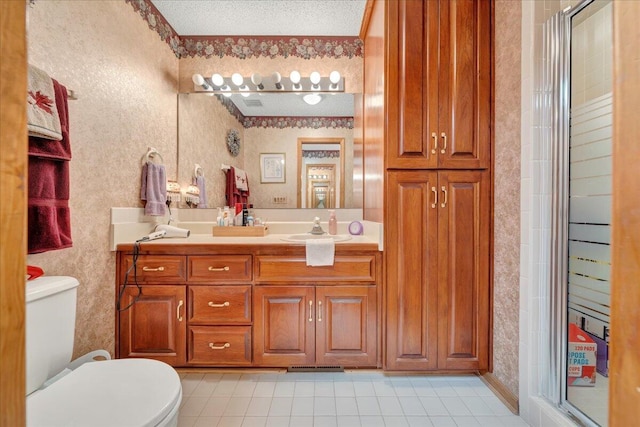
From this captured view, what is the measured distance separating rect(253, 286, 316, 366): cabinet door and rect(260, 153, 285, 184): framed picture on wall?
0.92 metres

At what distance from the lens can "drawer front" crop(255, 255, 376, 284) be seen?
5.45 ft

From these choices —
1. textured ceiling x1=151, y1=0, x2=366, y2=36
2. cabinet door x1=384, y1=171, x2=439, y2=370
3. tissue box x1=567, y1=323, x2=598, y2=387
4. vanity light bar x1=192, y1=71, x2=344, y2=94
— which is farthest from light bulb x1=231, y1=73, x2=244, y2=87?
tissue box x1=567, y1=323, x2=598, y2=387

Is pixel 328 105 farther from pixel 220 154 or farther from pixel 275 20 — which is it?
pixel 220 154

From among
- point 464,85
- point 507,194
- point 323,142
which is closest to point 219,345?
point 323,142

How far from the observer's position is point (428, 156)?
162cm

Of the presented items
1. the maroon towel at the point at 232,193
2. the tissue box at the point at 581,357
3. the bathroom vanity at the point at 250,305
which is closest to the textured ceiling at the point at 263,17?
the maroon towel at the point at 232,193

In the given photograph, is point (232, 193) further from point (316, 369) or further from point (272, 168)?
point (316, 369)

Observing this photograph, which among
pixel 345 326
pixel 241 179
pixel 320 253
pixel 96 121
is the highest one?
pixel 96 121

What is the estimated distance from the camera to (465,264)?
1610 mm

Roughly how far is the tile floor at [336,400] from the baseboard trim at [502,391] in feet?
0.09

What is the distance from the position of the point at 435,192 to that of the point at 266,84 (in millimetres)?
1534

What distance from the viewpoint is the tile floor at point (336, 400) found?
4.53ft

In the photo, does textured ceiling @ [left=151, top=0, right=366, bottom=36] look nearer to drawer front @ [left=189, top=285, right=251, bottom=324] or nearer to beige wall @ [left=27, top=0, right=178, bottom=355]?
beige wall @ [left=27, top=0, right=178, bottom=355]

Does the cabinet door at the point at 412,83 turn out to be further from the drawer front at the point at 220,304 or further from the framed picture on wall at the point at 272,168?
the drawer front at the point at 220,304
